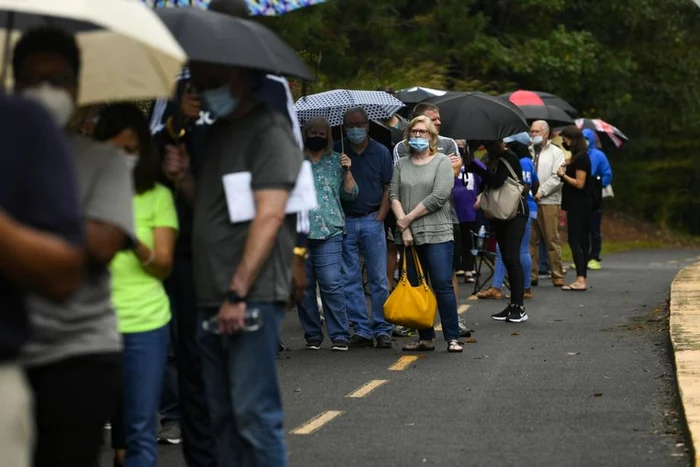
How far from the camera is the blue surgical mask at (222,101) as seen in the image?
19.0 feet

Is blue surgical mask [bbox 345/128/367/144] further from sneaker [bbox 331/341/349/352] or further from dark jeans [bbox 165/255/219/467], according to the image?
dark jeans [bbox 165/255/219/467]

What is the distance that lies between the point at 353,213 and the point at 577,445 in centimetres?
498

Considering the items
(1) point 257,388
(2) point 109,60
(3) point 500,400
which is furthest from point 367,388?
(2) point 109,60

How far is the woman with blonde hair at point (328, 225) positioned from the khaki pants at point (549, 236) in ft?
23.7

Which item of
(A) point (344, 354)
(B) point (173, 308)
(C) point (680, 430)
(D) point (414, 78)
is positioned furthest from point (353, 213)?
(D) point (414, 78)

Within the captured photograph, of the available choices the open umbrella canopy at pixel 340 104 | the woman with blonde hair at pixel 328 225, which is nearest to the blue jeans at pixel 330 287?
the woman with blonde hair at pixel 328 225

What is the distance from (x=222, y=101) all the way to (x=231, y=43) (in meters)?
0.21

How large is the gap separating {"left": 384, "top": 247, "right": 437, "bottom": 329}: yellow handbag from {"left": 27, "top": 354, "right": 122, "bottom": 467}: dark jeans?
7.97 metres

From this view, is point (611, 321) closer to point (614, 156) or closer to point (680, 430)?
point (680, 430)

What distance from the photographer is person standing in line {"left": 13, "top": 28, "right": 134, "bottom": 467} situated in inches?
165

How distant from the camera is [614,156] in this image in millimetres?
50062

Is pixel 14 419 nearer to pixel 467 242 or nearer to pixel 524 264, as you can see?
pixel 524 264

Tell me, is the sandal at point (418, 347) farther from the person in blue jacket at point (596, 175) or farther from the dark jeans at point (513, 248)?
the person in blue jacket at point (596, 175)

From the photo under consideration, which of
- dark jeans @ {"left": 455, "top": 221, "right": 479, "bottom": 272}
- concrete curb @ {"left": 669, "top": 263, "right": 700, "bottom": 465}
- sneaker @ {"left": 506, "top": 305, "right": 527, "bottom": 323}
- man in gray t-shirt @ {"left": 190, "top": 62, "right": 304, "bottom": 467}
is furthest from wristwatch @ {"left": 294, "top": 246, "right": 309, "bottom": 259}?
dark jeans @ {"left": 455, "top": 221, "right": 479, "bottom": 272}
